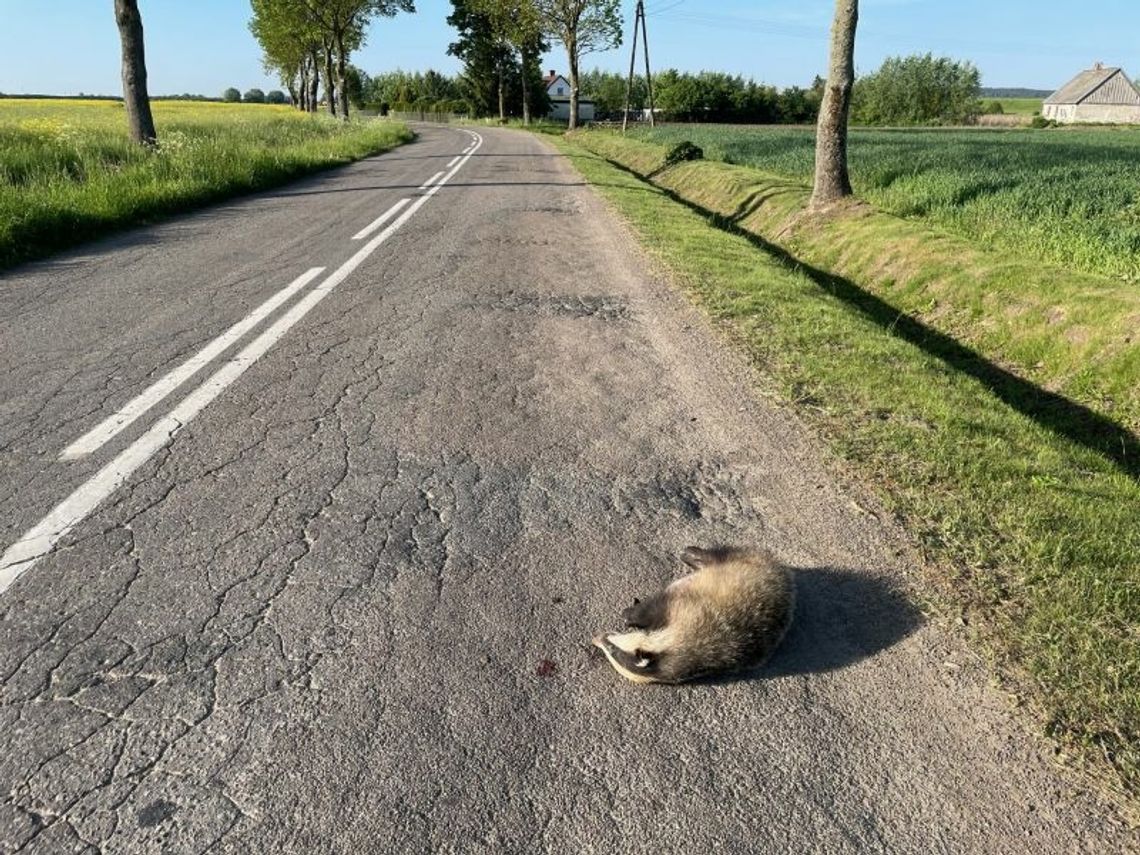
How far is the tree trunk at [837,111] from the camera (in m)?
12.5

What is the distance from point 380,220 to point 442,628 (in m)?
10.5

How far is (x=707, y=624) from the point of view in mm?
2594

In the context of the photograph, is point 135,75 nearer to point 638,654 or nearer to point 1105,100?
point 638,654

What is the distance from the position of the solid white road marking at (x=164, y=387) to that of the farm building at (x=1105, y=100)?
111390mm

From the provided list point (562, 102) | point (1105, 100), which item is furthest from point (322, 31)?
point (1105, 100)

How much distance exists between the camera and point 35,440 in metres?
4.04

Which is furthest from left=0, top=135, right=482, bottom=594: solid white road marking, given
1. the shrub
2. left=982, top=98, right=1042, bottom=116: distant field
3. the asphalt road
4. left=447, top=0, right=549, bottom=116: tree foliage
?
left=982, top=98, right=1042, bottom=116: distant field

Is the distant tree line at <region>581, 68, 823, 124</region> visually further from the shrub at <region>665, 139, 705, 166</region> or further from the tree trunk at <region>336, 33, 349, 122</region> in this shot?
the shrub at <region>665, 139, 705, 166</region>

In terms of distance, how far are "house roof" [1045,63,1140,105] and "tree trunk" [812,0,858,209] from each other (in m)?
104

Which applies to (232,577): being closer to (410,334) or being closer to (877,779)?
(877,779)

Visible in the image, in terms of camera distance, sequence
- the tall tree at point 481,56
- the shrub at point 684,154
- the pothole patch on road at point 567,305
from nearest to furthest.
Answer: the pothole patch on road at point 567,305
the shrub at point 684,154
the tall tree at point 481,56

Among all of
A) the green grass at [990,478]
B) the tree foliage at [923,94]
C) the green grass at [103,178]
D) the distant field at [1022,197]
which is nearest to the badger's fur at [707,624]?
the green grass at [990,478]

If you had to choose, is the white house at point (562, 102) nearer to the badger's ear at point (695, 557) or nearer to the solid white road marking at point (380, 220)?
the solid white road marking at point (380, 220)

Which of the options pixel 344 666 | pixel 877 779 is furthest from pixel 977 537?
pixel 344 666
